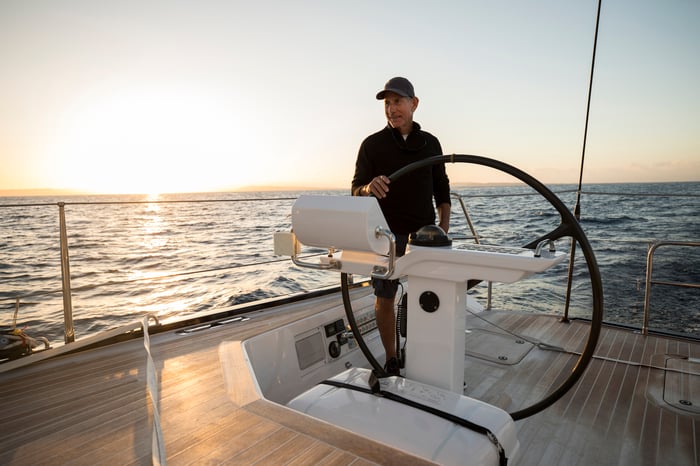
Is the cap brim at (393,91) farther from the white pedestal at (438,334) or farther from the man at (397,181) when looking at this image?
the white pedestal at (438,334)

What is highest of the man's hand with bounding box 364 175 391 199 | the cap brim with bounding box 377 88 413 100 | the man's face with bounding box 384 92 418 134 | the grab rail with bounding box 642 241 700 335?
the cap brim with bounding box 377 88 413 100

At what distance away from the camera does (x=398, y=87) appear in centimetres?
146

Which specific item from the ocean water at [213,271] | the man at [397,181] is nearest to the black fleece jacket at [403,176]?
the man at [397,181]

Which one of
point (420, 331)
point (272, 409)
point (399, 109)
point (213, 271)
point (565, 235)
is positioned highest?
point (399, 109)

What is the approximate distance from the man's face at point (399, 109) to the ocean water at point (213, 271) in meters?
0.66

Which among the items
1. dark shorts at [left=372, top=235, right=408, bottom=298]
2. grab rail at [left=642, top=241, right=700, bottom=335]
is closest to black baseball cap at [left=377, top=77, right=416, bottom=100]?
dark shorts at [left=372, top=235, right=408, bottom=298]

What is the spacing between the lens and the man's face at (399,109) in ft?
4.94

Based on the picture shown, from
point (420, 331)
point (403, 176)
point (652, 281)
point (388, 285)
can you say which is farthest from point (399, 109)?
point (652, 281)

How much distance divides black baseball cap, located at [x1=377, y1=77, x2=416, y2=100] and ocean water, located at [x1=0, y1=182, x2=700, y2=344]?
72 cm

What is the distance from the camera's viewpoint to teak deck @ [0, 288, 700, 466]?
82 cm

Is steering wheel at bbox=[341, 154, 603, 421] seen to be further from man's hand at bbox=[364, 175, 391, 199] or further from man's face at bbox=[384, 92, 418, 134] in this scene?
man's face at bbox=[384, 92, 418, 134]

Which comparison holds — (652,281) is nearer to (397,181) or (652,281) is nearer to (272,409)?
(397,181)

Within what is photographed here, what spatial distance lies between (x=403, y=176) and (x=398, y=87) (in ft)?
1.13

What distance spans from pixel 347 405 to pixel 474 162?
750 millimetres
